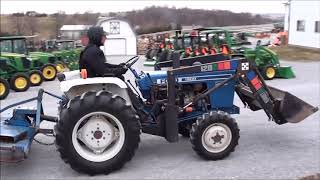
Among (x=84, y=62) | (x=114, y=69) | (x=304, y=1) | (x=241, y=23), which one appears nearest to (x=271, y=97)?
(x=114, y=69)

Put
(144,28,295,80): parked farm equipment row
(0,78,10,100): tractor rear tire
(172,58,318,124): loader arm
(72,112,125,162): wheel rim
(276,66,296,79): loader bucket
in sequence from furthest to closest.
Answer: (144,28,295,80): parked farm equipment row < (276,66,296,79): loader bucket < (0,78,10,100): tractor rear tire < (172,58,318,124): loader arm < (72,112,125,162): wheel rim

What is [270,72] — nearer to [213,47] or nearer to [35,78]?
[213,47]

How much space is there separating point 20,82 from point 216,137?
929 centimetres

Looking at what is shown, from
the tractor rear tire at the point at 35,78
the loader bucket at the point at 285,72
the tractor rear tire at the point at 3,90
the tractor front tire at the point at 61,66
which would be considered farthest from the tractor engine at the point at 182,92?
the tractor front tire at the point at 61,66

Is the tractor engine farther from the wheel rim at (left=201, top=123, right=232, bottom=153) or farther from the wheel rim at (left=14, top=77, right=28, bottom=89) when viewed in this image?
the wheel rim at (left=14, top=77, right=28, bottom=89)

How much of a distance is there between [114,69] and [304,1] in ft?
94.4

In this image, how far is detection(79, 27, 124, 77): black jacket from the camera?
5473mm

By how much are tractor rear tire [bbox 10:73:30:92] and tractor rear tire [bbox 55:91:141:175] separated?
342 inches

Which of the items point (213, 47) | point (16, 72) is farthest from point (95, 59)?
point (213, 47)

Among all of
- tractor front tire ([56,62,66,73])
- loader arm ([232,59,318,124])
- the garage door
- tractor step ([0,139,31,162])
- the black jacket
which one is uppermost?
the black jacket

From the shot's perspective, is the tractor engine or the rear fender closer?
the rear fender

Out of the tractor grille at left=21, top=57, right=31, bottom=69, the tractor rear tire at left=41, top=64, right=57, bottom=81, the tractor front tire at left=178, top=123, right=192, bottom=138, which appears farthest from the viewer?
the tractor rear tire at left=41, top=64, right=57, bottom=81

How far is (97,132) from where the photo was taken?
530 centimetres

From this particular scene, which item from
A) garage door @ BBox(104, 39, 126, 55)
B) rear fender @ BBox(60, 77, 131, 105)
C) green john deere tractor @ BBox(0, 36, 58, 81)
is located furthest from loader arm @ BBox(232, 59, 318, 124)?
garage door @ BBox(104, 39, 126, 55)
